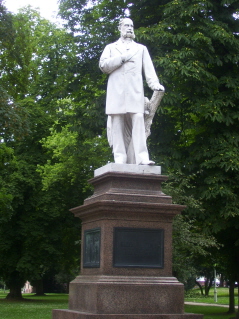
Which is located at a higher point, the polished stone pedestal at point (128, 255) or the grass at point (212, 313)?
the polished stone pedestal at point (128, 255)

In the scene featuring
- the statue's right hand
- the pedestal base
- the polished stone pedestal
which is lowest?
the pedestal base

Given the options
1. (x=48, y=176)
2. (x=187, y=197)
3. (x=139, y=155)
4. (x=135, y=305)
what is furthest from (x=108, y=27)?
(x=135, y=305)

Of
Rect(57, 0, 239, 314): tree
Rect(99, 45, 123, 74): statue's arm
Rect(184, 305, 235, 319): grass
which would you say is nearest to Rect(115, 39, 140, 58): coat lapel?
Rect(99, 45, 123, 74): statue's arm

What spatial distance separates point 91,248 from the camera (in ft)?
32.3

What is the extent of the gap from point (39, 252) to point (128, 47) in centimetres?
2201

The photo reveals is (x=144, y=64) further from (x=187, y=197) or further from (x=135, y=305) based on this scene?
(x=187, y=197)

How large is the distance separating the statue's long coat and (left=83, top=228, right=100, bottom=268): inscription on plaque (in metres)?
2.20

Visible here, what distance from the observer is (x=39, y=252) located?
103 feet

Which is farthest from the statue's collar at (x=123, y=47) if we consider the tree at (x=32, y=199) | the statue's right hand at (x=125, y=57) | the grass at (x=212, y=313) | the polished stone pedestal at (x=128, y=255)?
the tree at (x=32, y=199)

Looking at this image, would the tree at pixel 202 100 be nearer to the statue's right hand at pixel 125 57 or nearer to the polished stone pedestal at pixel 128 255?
the statue's right hand at pixel 125 57

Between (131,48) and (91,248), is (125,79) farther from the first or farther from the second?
(91,248)

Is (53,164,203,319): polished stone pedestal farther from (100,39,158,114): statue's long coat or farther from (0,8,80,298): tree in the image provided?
(0,8,80,298): tree

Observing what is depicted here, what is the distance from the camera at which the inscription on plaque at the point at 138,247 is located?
9.27 metres

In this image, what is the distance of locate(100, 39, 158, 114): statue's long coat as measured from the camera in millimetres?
10547
